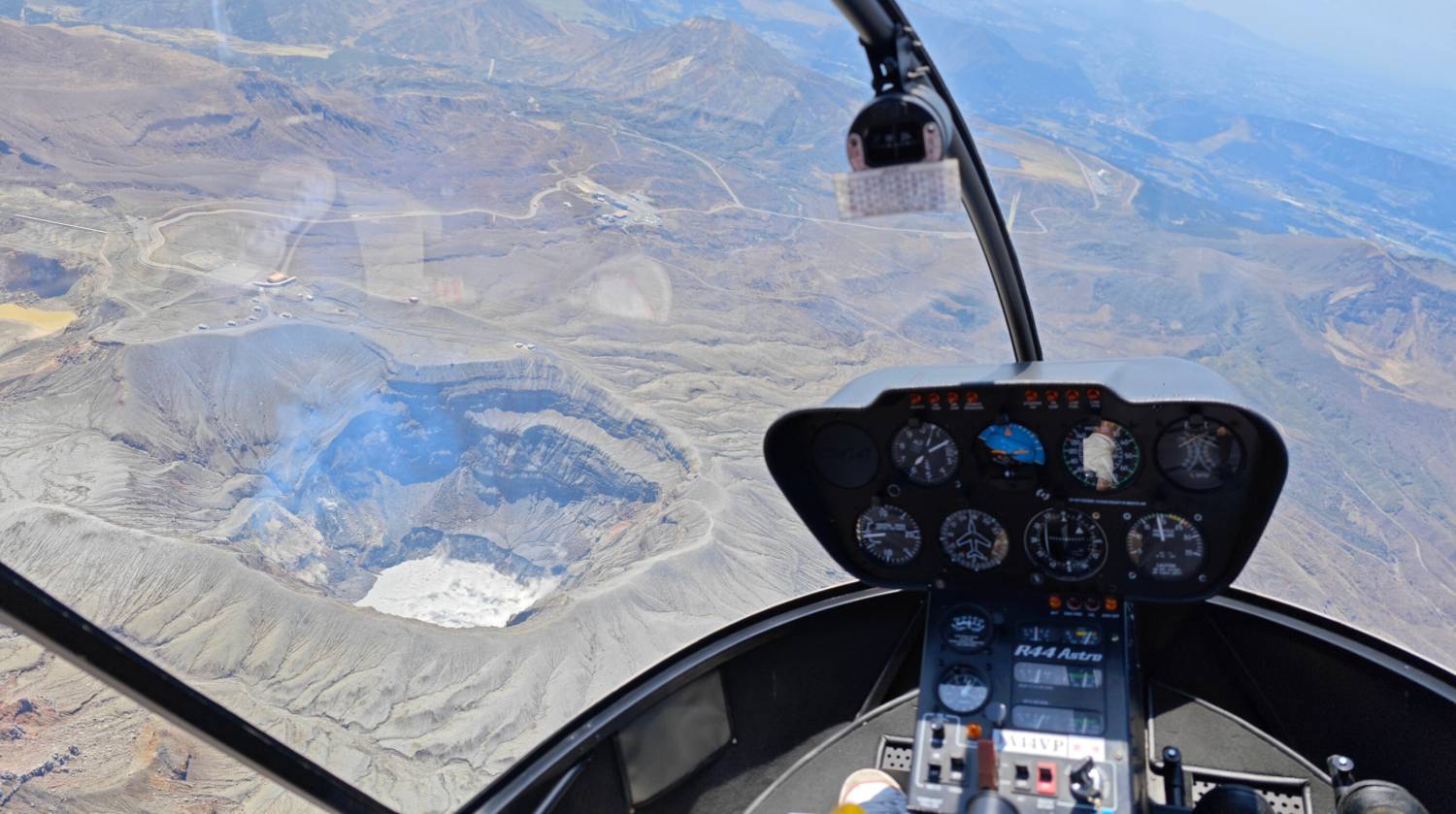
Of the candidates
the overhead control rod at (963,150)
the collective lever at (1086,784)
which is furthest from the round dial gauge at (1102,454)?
the collective lever at (1086,784)

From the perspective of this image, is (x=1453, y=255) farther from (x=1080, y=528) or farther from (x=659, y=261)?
(x=659, y=261)

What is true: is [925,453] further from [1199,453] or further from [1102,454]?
[1199,453]

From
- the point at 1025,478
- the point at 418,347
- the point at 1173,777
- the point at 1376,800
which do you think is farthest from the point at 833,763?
the point at 418,347

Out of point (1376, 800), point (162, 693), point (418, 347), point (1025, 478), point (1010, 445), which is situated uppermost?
point (1010, 445)

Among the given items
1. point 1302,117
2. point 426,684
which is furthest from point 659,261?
point 1302,117

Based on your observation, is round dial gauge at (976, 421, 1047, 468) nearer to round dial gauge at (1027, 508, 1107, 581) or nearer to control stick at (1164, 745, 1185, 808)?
round dial gauge at (1027, 508, 1107, 581)

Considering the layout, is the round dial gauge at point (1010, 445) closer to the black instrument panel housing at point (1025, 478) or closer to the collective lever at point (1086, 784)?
the black instrument panel housing at point (1025, 478)

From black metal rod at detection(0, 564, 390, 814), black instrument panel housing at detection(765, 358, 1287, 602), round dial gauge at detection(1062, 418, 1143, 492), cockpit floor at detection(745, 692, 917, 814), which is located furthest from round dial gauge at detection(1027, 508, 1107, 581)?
black metal rod at detection(0, 564, 390, 814)
